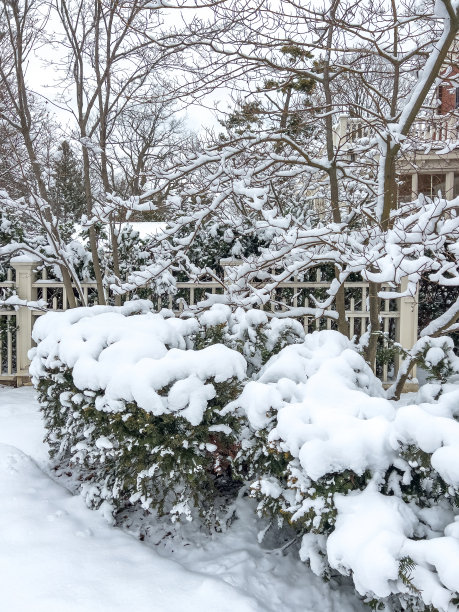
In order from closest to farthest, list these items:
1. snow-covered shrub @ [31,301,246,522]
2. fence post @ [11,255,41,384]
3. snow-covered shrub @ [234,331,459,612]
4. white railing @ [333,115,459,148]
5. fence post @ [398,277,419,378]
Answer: snow-covered shrub @ [234,331,459,612] → snow-covered shrub @ [31,301,246,522] → white railing @ [333,115,459,148] → fence post @ [398,277,419,378] → fence post @ [11,255,41,384]

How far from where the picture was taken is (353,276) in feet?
19.0

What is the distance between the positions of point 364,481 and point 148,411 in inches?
42.3

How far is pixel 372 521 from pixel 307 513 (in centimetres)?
29

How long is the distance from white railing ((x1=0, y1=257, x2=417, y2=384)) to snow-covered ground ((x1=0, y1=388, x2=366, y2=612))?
3.18m

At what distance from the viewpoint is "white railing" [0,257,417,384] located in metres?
5.74

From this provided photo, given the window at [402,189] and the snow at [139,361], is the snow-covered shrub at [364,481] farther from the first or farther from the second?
the window at [402,189]

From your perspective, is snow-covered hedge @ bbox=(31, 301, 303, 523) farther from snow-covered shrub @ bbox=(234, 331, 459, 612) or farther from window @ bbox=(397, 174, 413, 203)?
window @ bbox=(397, 174, 413, 203)

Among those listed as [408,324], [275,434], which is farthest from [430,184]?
[275,434]

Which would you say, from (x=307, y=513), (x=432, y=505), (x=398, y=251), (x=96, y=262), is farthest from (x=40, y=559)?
(x=96, y=262)

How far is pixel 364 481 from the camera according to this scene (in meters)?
2.11

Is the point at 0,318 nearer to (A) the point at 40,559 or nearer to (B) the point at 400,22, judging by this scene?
(A) the point at 40,559

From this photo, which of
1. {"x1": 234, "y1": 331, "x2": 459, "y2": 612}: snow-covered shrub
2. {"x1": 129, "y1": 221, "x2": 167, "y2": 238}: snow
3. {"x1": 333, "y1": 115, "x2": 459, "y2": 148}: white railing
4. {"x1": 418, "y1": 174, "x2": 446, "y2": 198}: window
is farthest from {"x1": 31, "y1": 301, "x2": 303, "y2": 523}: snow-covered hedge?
{"x1": 418, "y1": 174, "x2": 446, "y2": 198}: window

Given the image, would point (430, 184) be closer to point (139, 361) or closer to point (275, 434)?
point (139, 361)

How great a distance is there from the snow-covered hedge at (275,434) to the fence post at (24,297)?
2.63 metres
